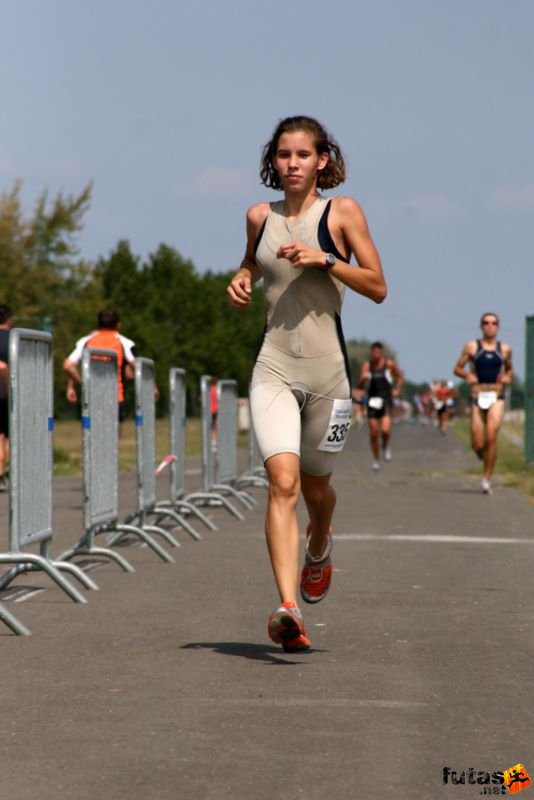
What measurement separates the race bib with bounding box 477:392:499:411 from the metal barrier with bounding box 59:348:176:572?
8.69m

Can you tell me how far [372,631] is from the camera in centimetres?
848

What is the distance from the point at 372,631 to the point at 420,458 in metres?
28.4

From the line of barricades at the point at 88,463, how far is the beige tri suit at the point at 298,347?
163cm

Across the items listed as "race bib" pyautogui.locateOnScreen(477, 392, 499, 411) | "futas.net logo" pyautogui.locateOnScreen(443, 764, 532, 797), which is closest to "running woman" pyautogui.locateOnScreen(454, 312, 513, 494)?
"race bib" pyautogui.locateOnScreen(477, 392, 499, 411)

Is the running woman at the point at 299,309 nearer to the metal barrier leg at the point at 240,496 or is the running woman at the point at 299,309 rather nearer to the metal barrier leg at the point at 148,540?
the metal barrier leg at the point at 148,540

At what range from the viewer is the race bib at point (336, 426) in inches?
312

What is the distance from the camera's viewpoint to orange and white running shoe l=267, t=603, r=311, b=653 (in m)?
7.37

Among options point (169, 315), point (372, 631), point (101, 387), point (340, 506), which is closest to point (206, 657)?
point (372, 631)

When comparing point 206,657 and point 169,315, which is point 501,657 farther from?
point 169,315

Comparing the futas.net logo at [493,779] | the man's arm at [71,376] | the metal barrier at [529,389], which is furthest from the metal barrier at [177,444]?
the metal barrier at [529,389]

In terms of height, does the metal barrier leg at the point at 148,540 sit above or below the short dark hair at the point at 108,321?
below

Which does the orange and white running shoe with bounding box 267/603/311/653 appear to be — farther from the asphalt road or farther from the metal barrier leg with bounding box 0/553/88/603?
the metal barrier leg with bounding box 0/553/88/603

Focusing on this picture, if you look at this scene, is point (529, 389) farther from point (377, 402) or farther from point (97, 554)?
point (97, 554)

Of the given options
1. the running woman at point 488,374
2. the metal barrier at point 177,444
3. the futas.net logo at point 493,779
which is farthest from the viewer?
the running woman at point 488,374
